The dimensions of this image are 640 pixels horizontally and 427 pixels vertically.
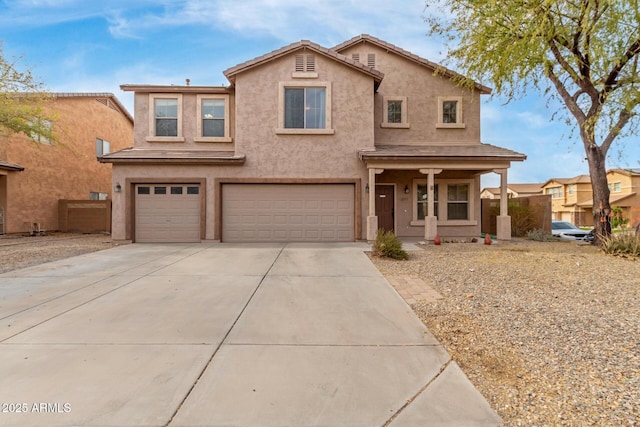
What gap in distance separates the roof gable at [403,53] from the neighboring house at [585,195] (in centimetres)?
2942

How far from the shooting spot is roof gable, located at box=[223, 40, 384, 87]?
489 inches

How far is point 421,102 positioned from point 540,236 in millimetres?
7606

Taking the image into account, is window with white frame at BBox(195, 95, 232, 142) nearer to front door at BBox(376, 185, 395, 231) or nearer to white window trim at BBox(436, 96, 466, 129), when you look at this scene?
front door at BBox(376, 185, 395, 231)

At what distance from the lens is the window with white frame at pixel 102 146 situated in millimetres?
21003

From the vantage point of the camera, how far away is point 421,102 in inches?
555

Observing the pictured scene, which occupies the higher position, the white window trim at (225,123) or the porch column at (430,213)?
the white window trim at (225,123)

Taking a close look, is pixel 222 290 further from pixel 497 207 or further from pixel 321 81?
pixel 497 207

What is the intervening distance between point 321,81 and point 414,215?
267 inches

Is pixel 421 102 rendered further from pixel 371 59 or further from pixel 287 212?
→ pixel 287 212

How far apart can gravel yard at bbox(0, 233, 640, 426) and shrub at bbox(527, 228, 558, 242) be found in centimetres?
508

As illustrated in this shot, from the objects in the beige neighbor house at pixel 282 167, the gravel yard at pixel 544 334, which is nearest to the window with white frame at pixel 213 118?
the beige neighbor house at pixel 282 167

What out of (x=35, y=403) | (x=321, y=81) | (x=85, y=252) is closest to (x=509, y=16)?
(x=321, y=81)

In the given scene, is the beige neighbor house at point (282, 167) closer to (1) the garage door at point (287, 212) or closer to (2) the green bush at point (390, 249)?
(1) the garage door at point (287, 212)

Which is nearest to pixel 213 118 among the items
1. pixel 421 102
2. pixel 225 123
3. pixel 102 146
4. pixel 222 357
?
pixel 225 123
